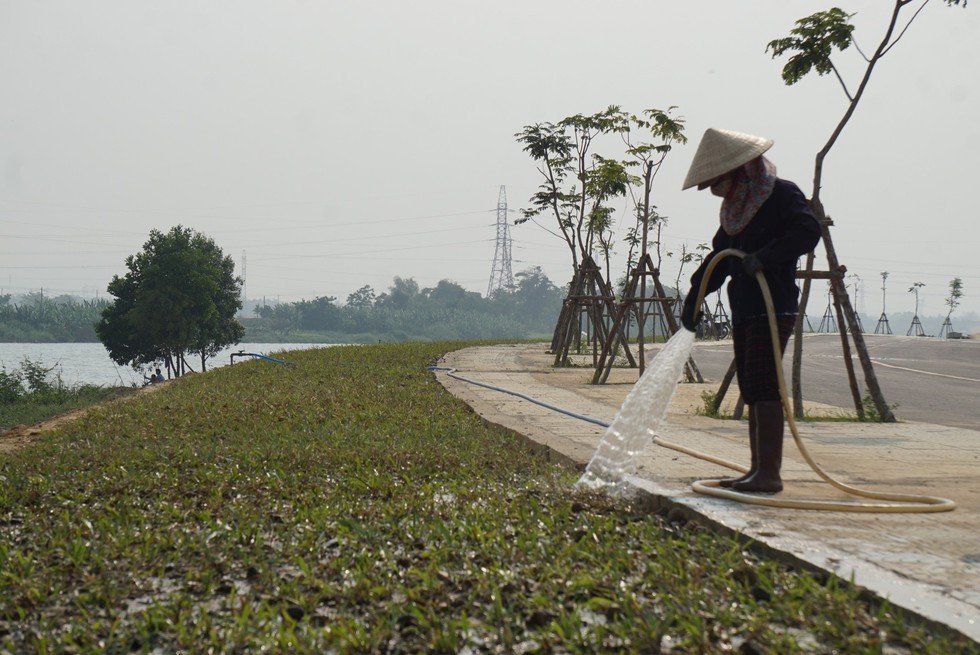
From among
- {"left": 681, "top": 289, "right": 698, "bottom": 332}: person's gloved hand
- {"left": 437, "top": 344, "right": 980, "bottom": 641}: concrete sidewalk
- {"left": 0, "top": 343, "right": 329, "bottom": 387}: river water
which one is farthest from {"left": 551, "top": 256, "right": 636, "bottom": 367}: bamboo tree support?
{"left": 0, "top": 343, "right": 329, "bottom": 387}: river water

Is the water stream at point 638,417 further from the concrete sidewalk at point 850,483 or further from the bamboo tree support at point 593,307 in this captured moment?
the bamboo tree support at point 593,307

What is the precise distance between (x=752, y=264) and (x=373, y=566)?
2.38 metres

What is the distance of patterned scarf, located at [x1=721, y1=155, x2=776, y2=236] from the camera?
4883 mm

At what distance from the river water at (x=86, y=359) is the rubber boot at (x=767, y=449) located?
1237 inches

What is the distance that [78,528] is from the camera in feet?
14.9

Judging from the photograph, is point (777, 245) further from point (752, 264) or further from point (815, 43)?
point (815, 43)

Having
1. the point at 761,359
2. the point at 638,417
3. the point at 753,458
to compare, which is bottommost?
the point at 753,458

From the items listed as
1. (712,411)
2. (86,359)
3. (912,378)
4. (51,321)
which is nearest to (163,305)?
(86,359)

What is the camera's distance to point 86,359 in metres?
77.4

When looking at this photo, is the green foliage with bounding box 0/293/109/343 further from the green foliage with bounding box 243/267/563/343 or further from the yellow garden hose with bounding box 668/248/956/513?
the yellow garden hose with bounding box 668/248/956/513

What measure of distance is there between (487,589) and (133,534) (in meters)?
1.89

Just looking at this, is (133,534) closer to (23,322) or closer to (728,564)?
(728,564)

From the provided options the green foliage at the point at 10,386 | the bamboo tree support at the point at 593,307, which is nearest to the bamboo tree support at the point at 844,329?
the bamboo tree support at the point at 593,307

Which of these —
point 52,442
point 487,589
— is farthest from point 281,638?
point 52,442
